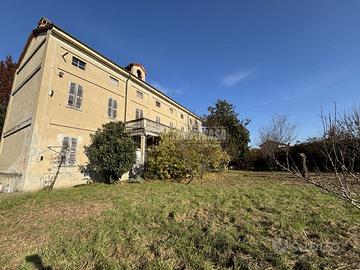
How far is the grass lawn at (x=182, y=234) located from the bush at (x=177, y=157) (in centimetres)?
557

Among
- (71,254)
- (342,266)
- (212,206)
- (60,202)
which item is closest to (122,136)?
(60,202)

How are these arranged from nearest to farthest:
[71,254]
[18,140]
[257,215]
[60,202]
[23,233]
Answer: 1. [71,254]
2. [23,233]
3. [257,215]
4. [60,202]
5. [18,140]

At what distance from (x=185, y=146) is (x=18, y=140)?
1013 centimetres

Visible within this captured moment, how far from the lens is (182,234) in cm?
468

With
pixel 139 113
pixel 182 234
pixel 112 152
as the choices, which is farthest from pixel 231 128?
pixel 182 234

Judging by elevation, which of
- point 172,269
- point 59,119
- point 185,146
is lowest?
point 172,269

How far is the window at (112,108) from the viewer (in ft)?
51.1

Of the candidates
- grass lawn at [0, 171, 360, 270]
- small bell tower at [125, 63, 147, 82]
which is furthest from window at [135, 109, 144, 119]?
grass lawn at [0, 171, 360, 270]

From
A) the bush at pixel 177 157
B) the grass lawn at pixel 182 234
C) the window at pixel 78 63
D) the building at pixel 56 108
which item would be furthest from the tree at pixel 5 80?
the grass lawn at pixel 182 234

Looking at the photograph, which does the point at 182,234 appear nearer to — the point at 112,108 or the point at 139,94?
the point at 112,108

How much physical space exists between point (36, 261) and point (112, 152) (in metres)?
8.50

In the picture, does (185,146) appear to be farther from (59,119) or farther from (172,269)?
(172,269)

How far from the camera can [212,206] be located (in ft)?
21.8
